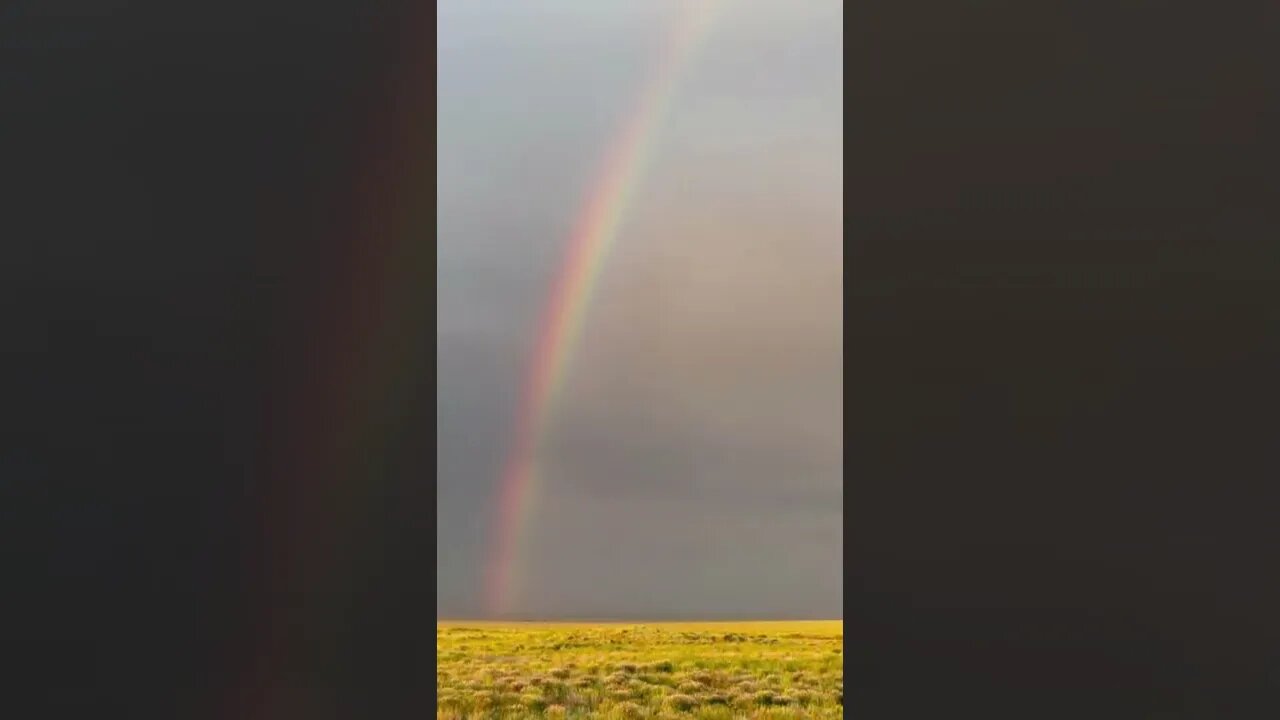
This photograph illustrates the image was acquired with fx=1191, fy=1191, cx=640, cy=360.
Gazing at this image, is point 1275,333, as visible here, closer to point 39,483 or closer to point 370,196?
point 370,196

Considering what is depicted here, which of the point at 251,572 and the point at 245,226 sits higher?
the point at 245,226

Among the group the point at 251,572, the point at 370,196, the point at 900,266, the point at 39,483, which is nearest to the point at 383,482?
the point at 251,572

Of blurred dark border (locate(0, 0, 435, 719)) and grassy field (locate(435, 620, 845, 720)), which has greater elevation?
blurred dark border (locate(0, 0, 435, 719))

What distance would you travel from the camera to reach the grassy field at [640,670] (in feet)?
24.5

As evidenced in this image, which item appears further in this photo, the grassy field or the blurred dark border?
the grassy field

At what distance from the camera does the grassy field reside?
7.45 meters

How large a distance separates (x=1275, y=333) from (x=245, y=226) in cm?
220

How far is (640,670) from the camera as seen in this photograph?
25.5 ft

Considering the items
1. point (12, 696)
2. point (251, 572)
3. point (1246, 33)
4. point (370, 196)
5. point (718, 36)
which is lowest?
point (12, 696)

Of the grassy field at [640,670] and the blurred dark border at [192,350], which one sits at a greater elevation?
the blurred dark border at [192,350]

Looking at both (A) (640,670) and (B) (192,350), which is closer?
(B) (192,350)

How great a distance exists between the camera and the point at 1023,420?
2.46m

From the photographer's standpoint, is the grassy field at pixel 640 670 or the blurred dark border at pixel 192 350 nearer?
the blurred dark border at pixel 192 350

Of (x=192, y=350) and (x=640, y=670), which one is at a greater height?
(x=192, y=350)
